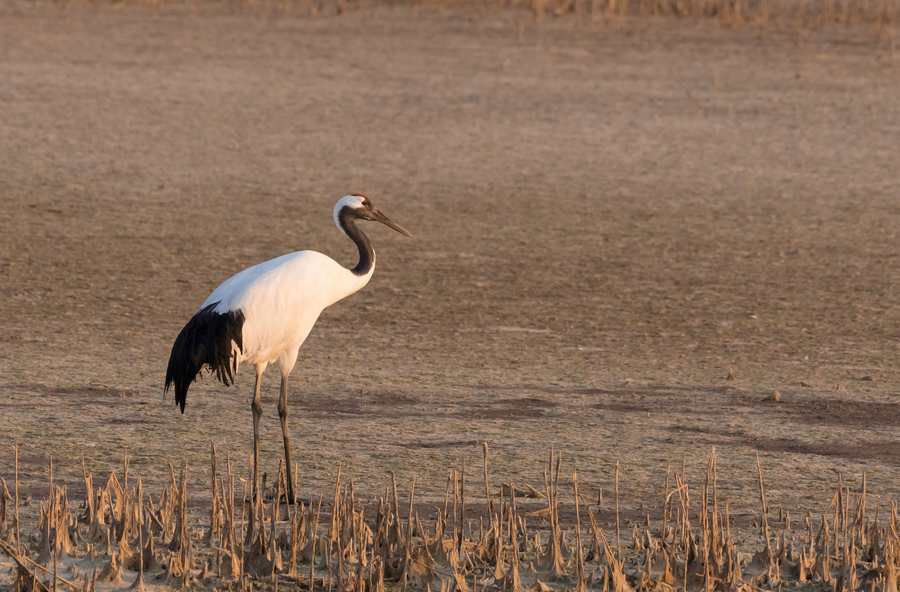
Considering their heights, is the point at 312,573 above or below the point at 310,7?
below

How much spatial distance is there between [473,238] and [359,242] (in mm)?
4136

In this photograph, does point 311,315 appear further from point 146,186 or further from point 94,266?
point 146,186

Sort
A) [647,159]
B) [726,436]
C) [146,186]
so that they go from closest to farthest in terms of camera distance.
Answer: [726,436] < [146,186] < [647,159]

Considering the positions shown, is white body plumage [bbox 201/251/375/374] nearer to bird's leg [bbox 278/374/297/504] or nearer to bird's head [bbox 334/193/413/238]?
bird's leg [bbox 278/374/297/504]

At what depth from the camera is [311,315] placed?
6402mm

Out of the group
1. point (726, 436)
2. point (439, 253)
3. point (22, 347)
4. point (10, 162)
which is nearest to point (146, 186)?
point (10, 162)


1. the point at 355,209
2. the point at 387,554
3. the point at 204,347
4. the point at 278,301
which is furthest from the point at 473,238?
the point at 387,554

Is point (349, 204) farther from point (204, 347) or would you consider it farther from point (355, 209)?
point (204, 347)

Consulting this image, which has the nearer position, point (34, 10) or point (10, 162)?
point (10, 162)

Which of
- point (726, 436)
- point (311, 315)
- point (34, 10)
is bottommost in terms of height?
point (726, 436)

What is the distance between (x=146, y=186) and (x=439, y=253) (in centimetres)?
300

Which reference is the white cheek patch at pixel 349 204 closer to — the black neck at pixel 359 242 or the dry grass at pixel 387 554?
the black neck at pixel 359 242

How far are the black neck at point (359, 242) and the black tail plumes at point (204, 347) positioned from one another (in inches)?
34.4

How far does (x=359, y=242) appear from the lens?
6.93 metres
